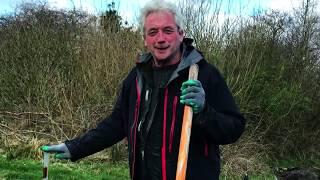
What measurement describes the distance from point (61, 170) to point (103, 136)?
18.0 feet

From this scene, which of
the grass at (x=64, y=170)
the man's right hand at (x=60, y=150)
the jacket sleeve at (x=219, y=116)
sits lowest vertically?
the grass at (x=64, y=170)

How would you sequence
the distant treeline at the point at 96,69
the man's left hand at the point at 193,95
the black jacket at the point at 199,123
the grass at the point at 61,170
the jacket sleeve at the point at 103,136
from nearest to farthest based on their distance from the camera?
the man's left hand at the point at 193,95, the black jacket at the point at 199,123, the jacket sleeve at the point at 103,136, the grass at the point at 61,170, the distant treeline at the point at 96,69

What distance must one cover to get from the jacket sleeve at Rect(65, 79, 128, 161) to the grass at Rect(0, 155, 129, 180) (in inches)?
182

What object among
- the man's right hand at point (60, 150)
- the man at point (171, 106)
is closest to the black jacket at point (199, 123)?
the man at point (171, 106)

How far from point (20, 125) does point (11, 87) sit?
4.76 feet

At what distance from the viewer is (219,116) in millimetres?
2635

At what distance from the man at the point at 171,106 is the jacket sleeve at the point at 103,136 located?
181 millimetres

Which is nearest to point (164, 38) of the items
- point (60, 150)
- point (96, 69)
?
point (60, 150)

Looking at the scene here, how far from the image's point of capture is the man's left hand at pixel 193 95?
2535 mm

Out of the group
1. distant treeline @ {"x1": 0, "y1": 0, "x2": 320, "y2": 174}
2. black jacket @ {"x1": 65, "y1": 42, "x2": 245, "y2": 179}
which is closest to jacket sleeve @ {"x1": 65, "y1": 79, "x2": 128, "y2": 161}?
black jacket @ {"x1": 65, "y1": 42, "x2": 245, "y2": 179}

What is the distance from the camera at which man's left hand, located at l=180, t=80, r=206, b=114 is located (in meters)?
2.54

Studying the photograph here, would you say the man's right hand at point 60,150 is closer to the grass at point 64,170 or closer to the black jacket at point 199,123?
the black jacket at point 199,123

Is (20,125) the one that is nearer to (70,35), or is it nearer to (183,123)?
(70,35)

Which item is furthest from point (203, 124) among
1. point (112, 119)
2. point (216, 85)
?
point (112, 119)
